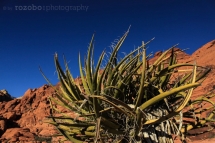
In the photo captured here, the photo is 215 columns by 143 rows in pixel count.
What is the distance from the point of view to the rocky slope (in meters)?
23.5

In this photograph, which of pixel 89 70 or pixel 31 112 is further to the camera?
pixel 31 112

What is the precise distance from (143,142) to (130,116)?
516 millimetres

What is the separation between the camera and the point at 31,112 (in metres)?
31.0

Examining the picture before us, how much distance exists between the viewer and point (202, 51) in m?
37.2

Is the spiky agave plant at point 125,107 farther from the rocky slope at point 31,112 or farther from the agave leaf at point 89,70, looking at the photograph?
the rocky slope at point 31,112

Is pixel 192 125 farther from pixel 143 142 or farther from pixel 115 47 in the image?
pixel 115 47

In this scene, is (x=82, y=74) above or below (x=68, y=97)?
above

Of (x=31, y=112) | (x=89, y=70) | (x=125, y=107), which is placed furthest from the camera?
(x=31, y=112)

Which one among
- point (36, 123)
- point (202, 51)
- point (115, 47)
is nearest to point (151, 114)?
point (115, 47)

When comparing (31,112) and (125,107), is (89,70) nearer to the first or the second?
(125,107)

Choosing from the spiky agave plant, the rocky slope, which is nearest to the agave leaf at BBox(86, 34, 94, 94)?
the spiky agave plant

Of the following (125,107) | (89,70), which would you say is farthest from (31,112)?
(125,107)

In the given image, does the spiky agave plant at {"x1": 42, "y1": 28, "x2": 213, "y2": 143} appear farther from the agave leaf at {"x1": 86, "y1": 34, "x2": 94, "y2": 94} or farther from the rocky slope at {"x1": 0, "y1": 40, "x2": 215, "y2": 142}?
the rocky slope at {"x1": 0, "y1": 40, "x2": 215, "y2": 142}

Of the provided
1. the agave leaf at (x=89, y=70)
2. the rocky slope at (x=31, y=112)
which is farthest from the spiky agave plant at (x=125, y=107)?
the rocky slope at (x=31, y=112)
